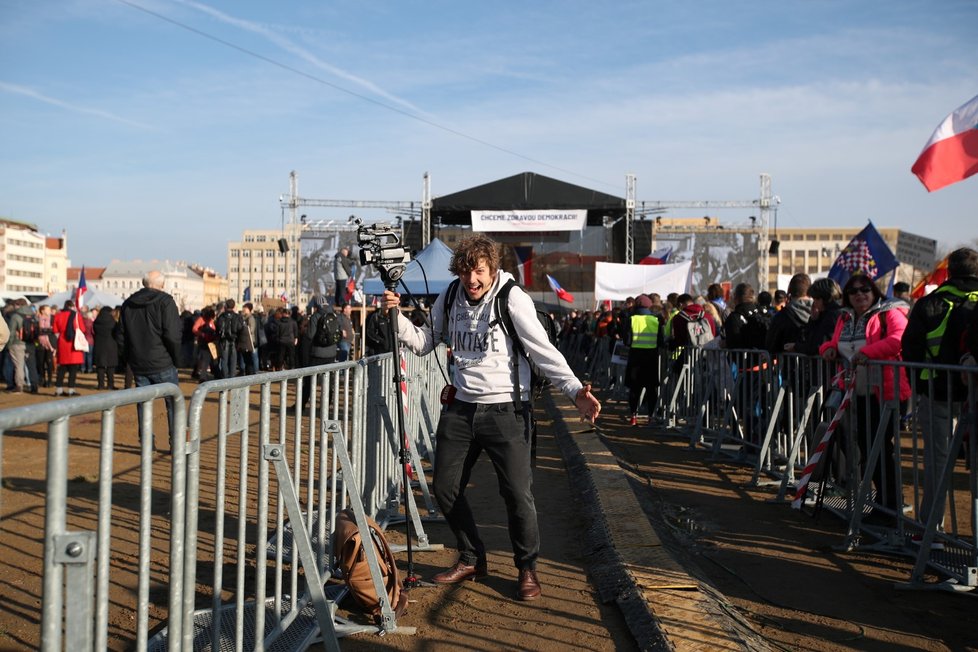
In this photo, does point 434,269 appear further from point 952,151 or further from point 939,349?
point 939,349

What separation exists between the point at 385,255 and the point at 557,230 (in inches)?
1398

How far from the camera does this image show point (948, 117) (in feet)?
24.8

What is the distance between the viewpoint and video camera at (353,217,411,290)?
5234 millimetres

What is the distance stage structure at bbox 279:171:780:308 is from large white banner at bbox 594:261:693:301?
1691 cm

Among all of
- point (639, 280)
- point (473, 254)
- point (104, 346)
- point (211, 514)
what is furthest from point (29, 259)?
point (473, 254)

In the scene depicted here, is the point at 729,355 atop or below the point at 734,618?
atop

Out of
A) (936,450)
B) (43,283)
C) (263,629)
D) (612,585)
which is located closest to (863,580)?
(936,450)

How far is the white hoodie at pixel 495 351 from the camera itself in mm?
4836

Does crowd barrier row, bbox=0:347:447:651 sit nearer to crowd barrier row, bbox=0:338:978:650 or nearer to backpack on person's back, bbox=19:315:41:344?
crowd barrier row, bbox=0:338:978:650

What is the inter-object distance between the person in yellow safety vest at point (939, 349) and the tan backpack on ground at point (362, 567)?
3260 millimetres

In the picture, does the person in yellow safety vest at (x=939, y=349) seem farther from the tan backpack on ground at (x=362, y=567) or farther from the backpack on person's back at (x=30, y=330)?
the backpack on person's back at (x=30, y=330)

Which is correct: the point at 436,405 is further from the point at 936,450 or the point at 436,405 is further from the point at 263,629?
the point at 263,629

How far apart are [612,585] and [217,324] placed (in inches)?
687

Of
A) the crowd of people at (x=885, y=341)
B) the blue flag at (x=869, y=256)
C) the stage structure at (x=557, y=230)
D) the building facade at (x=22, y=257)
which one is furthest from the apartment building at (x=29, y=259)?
the crowd of people at (x=885, y=341)
